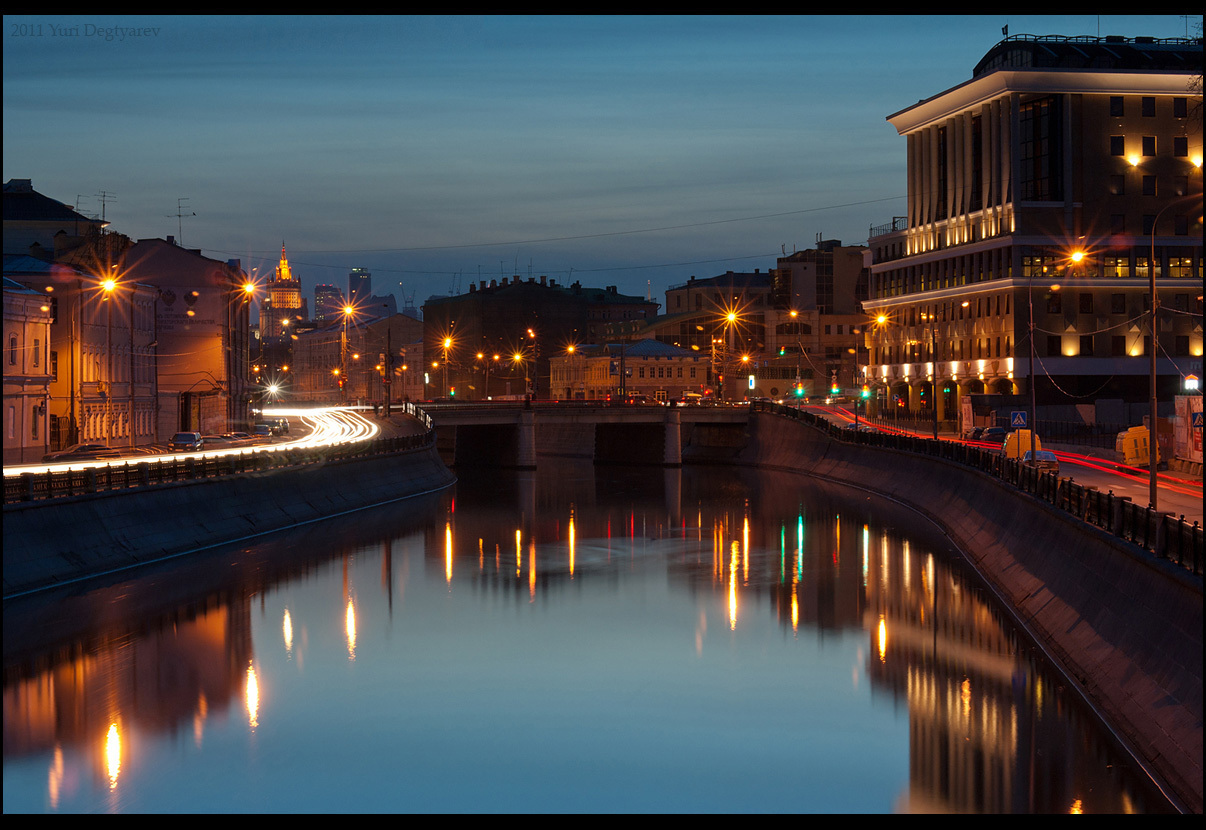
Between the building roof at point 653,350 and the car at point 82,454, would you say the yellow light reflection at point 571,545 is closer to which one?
the car at point 82,454

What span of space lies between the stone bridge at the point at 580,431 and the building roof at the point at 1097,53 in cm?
3905

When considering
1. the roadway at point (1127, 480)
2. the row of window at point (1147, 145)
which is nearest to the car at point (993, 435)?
the roadway at point (1127, 480)

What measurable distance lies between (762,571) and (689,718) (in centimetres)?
2450

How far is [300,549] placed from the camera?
5425cm

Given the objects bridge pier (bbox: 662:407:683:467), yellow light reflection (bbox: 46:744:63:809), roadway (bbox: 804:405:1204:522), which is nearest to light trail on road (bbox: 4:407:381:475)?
yellow light reflection (bbox: 46:744:63:809)

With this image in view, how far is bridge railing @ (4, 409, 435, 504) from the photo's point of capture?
40125 millimetres

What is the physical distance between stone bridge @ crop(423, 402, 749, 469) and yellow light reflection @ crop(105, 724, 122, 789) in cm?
8189

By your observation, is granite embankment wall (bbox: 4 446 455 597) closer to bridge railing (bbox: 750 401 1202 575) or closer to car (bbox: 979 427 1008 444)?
bridge railing (bbox: 750 401 1202 575)

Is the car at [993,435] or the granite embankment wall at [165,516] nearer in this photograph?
the granite embankment wall at [165,516]

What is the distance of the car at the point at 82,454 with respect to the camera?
208ft

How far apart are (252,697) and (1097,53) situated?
102831 mm

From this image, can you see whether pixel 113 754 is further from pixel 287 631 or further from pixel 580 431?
pixel 580 431
